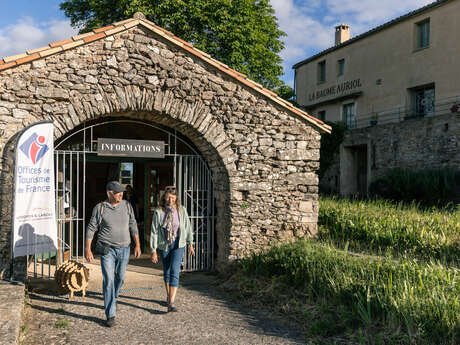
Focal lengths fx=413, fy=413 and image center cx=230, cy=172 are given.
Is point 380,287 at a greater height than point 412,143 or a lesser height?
lesser

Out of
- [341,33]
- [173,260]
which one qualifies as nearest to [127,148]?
[173,260]

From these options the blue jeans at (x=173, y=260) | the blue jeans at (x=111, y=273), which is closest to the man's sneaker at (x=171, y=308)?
the blue jeans at (x=173, y=260)

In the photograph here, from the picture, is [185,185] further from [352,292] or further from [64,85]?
[352,292]

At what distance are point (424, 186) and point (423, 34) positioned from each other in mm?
7736

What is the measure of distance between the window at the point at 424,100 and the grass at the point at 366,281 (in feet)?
30.4

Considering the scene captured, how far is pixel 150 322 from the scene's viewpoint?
5.31 metres

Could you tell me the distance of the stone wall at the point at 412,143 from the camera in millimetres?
13961

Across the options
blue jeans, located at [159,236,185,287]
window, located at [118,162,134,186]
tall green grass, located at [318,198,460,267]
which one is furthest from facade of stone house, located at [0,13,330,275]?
window, located at [118,162,134,186]

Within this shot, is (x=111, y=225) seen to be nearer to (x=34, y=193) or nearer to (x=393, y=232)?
(x=34, y=193)

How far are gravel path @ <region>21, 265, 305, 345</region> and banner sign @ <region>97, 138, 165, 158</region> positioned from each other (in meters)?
2.32

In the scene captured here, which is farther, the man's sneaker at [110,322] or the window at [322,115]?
the window at [322,115]

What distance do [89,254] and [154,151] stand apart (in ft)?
9.60

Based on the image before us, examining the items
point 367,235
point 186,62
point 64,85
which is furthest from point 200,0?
point 367,235

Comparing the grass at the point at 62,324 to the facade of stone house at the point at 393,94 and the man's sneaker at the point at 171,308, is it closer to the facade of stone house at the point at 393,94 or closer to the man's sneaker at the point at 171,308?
the man's sneaker at the point at 171,308
